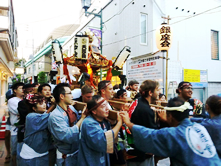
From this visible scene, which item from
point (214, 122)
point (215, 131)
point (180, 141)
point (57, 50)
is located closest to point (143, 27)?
point (57, 50)

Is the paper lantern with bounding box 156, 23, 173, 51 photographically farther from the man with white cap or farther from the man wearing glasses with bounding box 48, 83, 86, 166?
the man with white cap

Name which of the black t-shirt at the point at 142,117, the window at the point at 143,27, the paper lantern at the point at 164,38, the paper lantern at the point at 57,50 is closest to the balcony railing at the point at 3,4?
the paper lantern at the point at 57,50

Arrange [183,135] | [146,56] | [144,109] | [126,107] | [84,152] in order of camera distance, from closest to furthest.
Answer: [183,135] < [84,152] < [144,109] < [126,107] < [146,56]

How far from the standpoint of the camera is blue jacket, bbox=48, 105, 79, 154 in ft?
7.40

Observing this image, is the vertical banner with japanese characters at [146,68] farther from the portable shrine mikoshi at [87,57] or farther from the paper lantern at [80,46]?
the paper lantern at [80,46]

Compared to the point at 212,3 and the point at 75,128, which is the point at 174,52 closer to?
the point at 212,3

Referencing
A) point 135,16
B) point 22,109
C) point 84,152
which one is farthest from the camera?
point 135,16

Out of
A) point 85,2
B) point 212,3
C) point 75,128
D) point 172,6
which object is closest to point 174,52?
point 172,6

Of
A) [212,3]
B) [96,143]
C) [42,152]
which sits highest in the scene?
[212,3]

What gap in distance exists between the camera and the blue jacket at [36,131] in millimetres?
2650

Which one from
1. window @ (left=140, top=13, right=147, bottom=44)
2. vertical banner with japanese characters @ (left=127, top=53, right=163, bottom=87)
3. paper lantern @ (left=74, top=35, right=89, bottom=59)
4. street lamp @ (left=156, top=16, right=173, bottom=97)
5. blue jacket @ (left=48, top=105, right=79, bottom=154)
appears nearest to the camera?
blue jacket @ (left=48, top=105, right=79, bottom=154)

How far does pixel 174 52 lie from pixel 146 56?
3.54 m

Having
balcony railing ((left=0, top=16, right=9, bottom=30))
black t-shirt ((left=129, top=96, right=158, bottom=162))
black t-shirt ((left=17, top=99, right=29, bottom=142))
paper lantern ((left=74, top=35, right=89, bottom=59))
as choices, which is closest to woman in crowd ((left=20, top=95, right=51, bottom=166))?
black t-shirt ((left=17, top=99, right=29, bottom=142))

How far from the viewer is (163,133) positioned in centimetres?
167
